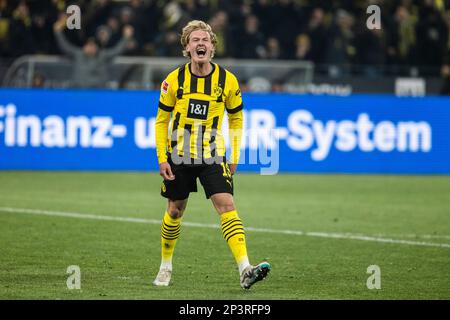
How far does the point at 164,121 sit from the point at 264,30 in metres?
14.7

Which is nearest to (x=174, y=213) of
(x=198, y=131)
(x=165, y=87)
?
(x=198, y=131)

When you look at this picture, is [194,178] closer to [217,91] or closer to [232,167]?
[232,167]

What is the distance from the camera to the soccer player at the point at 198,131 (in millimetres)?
8180

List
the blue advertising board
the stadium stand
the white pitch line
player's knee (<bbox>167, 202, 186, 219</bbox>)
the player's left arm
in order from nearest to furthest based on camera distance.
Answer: the player's left arm
player's knee (<bbox>167, 202, 186, 219</bbox>)
the white pitch line
the blue advertising board
the stadium stand

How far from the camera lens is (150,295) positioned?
7.65 meters

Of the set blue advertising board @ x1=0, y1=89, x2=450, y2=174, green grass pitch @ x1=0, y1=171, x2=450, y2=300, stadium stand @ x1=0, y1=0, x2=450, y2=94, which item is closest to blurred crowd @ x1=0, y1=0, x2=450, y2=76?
stadium stand @ x1=0, y1=0, x2=450, y2=94

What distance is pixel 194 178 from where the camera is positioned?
8.34 meters

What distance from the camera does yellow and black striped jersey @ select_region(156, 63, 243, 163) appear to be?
324 inches

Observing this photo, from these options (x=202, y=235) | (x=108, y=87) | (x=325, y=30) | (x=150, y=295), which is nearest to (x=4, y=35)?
(x=108, y=87)

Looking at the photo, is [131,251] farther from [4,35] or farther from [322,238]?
[4,35]

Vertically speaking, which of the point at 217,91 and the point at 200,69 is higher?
the point at 200,69

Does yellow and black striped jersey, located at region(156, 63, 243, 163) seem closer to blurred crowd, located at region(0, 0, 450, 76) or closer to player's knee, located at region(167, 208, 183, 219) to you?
player's knee, located at region(167, 208, 183, 219)

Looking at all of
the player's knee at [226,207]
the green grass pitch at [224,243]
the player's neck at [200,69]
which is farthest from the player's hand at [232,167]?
the green grass pitch at [224,243]

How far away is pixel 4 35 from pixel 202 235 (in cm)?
1085
